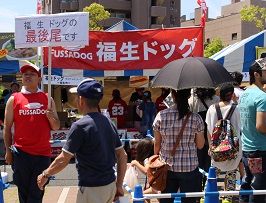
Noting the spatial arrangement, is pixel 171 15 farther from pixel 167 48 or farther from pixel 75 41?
pixel 75 41

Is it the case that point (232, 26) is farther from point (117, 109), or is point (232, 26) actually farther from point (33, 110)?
point (33, 110)

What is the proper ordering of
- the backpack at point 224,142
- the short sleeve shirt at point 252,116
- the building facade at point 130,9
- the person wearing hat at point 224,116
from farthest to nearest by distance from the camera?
the building facade at point 130,9, the person wearing hat at point 224,116, the backpack at point 224,142, the short sleeve shirt at point 252,116

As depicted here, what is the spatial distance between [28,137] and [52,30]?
154 cm

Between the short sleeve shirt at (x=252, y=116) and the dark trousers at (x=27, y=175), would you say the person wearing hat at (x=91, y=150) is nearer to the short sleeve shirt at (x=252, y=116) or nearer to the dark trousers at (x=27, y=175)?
the dark trousers at (x=27, y=175)

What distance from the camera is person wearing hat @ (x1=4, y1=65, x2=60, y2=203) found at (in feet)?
15.3

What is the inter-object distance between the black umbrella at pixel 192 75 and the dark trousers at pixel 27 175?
161cm

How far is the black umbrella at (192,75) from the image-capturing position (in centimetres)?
470

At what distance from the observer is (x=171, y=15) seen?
207ft

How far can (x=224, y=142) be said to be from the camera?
552 centimetres

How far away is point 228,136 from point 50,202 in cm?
306

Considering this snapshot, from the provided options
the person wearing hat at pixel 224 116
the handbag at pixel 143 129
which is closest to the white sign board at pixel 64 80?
the handbag at pixel 143 129

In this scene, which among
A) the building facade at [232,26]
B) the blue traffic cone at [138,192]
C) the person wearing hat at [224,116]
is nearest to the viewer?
the blue traffic cone at [138,192]

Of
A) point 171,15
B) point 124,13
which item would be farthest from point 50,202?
point 171,15

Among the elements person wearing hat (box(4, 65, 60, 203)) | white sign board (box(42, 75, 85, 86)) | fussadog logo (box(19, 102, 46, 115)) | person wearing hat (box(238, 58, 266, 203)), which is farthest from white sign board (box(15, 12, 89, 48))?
white sign board (box(42, 75, 85, 86))
